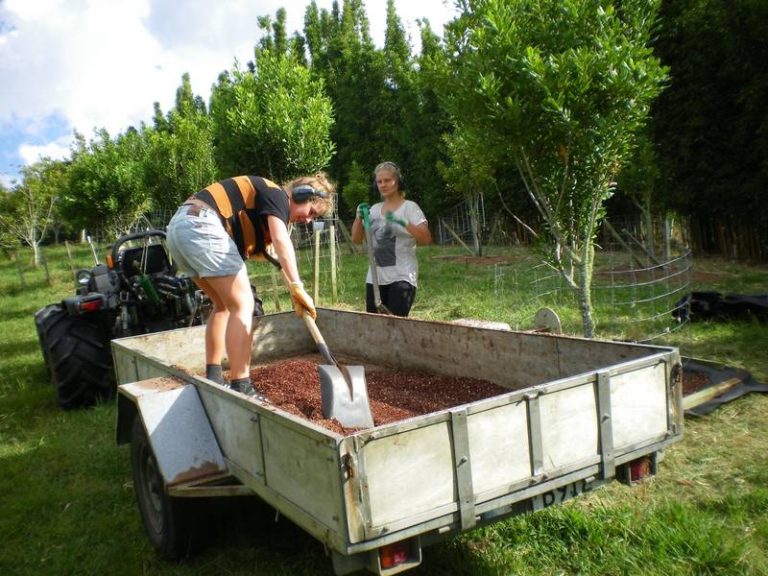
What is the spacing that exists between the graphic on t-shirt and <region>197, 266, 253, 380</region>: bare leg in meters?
1.70

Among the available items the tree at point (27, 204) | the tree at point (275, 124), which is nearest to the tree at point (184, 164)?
the tree at point (275, 124)

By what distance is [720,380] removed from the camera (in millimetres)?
4953

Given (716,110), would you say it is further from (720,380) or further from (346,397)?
(346,397)

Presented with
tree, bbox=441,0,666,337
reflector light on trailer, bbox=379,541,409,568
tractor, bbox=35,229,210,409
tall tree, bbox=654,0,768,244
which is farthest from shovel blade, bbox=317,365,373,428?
tall tree, bbox=654,0,768,244

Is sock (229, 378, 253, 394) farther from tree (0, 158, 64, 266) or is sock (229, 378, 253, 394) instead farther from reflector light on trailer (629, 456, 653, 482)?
tree (0, 158, 64, 266)

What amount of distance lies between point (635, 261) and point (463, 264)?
178 inches

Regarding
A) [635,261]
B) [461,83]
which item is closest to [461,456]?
[461,83]

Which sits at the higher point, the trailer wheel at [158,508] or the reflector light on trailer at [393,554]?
the reflector light on trailer at [393,554]

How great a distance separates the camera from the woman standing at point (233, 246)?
3.40m

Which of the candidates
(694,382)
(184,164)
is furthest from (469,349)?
(184,164)

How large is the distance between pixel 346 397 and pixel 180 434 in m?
0.79

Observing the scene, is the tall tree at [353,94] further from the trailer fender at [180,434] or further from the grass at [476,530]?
the trailer fender at [180,434]

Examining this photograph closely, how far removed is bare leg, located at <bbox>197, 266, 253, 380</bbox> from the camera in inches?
133

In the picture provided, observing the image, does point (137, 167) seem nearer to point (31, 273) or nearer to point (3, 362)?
point (31, 273)
